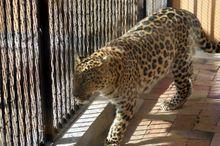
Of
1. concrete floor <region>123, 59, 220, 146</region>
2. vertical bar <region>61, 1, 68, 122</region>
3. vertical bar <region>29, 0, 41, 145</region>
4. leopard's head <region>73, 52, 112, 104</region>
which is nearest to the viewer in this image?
vertical bar <region>29, 0, 41, 145</region>

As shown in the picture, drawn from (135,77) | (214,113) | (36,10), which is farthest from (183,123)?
(36,10)

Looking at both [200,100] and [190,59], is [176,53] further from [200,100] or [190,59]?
[200,100]

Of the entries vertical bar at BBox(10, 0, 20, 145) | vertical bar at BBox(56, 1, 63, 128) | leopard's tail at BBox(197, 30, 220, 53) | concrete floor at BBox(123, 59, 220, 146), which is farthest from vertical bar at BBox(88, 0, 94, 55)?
vertical bar at BBox(10, 0, 20, 145)

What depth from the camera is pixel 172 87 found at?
6.35 metres

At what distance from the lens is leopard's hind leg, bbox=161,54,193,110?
211 inches

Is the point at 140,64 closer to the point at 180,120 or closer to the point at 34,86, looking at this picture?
the point at 180,120

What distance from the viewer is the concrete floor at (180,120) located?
486 centimetres

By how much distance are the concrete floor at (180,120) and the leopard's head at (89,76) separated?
892 millimetres

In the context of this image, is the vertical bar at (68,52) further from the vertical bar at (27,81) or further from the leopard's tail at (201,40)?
the leopard's tail at (201,40)

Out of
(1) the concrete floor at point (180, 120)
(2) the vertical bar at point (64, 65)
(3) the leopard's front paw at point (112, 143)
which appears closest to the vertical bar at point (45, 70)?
(2) the vertical bar at point (64, 65)

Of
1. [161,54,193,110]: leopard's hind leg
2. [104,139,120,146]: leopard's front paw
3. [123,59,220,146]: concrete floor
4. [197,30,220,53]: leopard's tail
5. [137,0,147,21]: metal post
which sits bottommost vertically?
[123,59,220,146]: concrete floor

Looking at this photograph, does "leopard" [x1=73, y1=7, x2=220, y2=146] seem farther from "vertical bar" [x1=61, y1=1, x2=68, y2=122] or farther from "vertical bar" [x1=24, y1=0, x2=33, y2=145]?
"vertical bar" [x1=24, y1=0, x2=33, y2=145]

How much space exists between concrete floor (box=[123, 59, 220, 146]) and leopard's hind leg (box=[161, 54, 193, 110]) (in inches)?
3.5

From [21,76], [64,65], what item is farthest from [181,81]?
[21,76]
